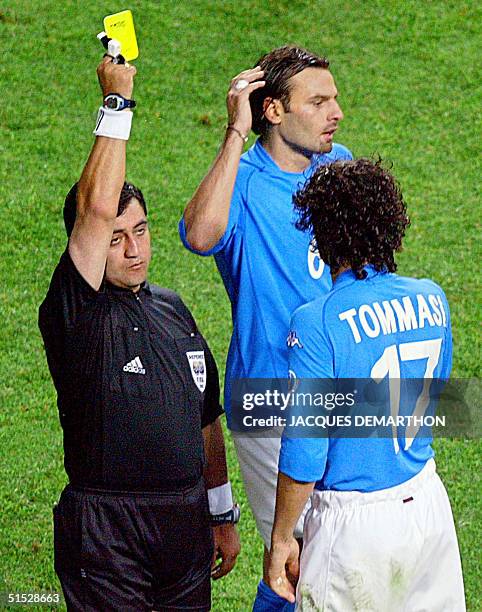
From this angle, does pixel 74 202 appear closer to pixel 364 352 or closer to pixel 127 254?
pixel 127 254

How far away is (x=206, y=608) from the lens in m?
3.77

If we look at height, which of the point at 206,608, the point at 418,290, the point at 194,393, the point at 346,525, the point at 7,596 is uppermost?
the point at 418,290

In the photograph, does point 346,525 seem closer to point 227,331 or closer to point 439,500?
point 439,500

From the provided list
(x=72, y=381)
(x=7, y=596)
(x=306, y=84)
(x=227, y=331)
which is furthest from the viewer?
(x=227, y=331)

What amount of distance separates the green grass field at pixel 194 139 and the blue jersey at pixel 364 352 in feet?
Result: 6.90

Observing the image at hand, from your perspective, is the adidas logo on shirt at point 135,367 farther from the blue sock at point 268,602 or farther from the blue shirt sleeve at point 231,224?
the blue sock at point 268,602

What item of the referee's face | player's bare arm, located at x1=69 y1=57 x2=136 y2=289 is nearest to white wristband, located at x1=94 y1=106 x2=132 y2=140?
player's bare arm, located at x1=69 y1=57 x2=136 y2=289

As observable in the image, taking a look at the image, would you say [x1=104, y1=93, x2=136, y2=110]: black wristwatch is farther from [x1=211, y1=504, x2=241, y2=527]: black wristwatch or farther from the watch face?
[x1=211, y1=504, x2=241, y2=527]: black wristwatch

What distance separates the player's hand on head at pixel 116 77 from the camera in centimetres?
343

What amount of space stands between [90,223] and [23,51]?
288 inches

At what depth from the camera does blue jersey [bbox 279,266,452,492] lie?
3.33 metres

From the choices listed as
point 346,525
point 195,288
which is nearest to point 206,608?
point 346,525

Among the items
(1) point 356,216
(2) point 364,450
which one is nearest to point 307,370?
(2) point 364,450

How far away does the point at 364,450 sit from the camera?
11.2ft
